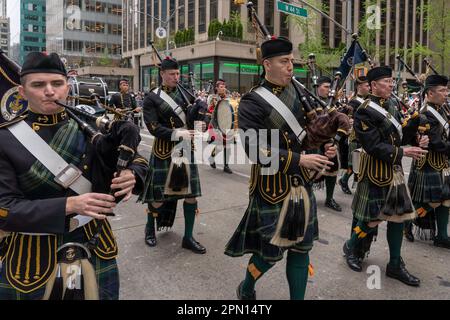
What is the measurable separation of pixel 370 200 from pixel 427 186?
113 centimetres

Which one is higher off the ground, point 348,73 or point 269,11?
point 269,11

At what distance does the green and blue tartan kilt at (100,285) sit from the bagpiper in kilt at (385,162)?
2.70 metres

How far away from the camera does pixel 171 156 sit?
4957mm

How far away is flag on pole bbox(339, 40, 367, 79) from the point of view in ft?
13.4

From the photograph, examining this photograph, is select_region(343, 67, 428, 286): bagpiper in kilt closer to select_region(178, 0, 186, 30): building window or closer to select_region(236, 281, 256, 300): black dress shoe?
select_region(236, 281, 256, 300): black dress shoe

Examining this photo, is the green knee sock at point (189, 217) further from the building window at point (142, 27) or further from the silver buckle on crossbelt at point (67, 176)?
the building window at point (142, 27)

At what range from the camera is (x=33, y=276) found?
2084mm

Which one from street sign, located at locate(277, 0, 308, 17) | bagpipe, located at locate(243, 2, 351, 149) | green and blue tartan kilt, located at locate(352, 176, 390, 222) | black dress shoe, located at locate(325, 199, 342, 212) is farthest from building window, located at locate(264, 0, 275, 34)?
bagpipe, located at locate(243, 2, 351, 149)

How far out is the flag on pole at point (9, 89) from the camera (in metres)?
4.00

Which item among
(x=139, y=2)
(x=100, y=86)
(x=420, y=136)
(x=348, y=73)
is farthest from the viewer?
(x=139, y=2)

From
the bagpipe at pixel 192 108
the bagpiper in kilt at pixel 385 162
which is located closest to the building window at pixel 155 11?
the bagpipe at pixel 192 108
